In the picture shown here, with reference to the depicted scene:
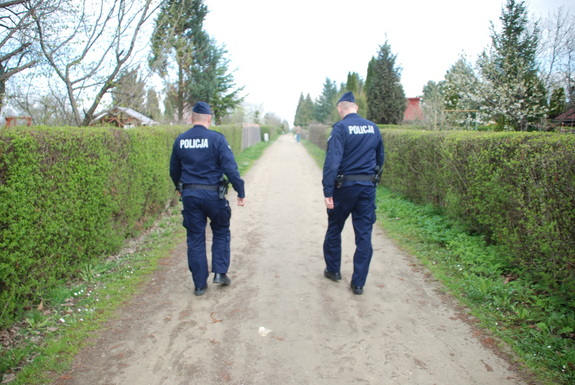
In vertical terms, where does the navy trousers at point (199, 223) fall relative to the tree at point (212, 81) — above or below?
below

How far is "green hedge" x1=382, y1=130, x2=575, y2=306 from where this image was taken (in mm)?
3946

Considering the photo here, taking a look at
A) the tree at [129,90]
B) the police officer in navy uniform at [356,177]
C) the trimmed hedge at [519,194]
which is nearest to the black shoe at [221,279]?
the police officer in navy uniform at [356,177]

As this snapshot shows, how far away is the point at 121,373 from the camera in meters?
3.24

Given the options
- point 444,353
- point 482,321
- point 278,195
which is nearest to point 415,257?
point 482,321

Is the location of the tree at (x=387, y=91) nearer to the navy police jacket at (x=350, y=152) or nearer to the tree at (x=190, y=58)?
the tree at (x=190, y=58)

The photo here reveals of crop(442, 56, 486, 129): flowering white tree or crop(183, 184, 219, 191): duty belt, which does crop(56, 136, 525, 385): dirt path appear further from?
crop(442, 56, 486, 129): flowering white tree

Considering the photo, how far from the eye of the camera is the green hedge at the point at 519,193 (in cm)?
395

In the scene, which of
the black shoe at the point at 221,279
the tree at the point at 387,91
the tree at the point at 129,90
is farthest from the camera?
the tree at the point at 387,91

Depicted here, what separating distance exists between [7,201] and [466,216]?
236 inches

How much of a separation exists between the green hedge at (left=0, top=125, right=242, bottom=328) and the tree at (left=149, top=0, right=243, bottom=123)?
430cm

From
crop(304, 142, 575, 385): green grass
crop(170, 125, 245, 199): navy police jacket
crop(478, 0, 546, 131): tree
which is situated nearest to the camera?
crop(304, 142, 575, 385): green grass

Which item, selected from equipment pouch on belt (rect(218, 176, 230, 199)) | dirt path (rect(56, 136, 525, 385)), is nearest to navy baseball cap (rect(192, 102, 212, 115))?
equipment pouch on belt (rect(218, 176, 230, 199))

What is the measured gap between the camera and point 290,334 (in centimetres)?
384

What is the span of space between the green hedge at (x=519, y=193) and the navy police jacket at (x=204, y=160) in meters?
3.16
